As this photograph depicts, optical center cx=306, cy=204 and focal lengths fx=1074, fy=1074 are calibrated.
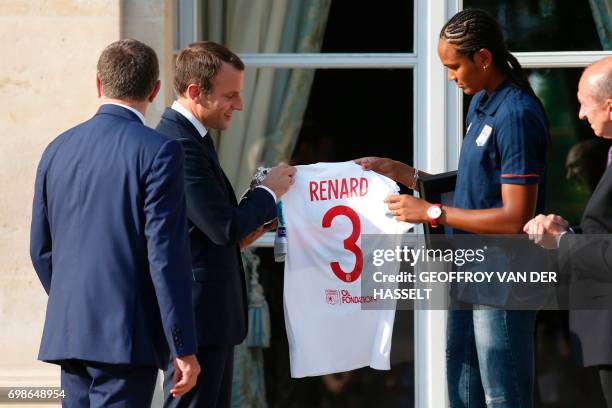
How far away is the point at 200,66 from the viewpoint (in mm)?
3738

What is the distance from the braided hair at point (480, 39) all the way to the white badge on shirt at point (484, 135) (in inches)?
7.4

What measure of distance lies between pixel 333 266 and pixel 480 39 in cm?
114

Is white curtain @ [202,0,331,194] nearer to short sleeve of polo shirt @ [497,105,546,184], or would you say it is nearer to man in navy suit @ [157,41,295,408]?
man in navy suit @ [157,41,295,408]

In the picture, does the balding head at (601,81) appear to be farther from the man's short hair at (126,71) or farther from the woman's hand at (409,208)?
the man's short hair at (126,71)

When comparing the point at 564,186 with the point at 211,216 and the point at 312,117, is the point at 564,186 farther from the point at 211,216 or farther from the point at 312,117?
the point at 211,216

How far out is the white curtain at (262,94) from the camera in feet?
17.0

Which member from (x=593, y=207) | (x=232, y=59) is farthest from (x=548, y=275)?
(x=232, y=59)

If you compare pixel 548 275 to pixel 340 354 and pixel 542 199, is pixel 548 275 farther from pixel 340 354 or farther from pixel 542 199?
pixel 340 354

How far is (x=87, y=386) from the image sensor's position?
3219mm

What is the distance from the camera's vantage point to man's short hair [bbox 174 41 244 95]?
3730 millimetres

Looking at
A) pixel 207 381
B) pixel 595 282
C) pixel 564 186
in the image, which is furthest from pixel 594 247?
pixel 564 186

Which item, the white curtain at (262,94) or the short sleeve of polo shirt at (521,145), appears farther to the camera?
the white curtain at (262,94)

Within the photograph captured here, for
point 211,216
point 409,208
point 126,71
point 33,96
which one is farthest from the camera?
point 33,96

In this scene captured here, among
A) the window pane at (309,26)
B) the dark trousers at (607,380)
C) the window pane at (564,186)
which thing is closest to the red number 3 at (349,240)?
the window pane at (564,186)
